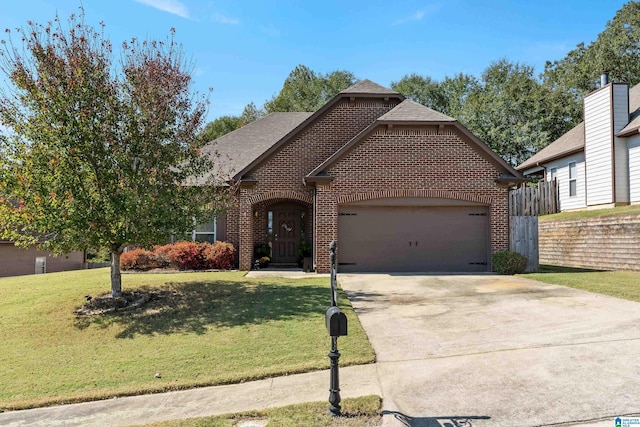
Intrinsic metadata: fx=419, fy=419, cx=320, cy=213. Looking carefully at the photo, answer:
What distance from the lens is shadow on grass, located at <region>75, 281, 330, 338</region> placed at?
7.79 metres

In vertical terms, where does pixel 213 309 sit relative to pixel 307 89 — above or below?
below

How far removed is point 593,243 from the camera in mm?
14773

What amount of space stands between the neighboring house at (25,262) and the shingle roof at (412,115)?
17986mm

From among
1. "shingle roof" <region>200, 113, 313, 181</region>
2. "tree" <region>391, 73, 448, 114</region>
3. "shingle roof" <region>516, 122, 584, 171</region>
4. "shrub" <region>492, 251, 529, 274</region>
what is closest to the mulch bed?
"shingle roof" <region>200, 113, 313, 181</region>

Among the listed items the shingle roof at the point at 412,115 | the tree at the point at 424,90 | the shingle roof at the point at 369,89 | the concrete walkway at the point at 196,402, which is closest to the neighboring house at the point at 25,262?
the shingle roof at the point at 369,89

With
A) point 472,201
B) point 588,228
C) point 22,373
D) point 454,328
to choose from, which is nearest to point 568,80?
point 588,228

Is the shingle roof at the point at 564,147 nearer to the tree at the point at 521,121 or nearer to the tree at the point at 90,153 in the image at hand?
the tree at the point at 521,121

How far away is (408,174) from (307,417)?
10733 mm

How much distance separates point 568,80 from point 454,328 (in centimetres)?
3551

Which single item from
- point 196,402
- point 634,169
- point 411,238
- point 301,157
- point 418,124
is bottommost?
point 196,402

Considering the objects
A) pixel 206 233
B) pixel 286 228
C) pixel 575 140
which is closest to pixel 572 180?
pixel 575 140

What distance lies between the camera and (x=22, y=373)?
18.8 ft

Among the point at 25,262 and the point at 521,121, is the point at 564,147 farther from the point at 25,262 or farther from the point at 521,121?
the point at 25,262

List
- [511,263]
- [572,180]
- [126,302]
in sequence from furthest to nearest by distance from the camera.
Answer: [572,180] < [511,263] < [126,302]
